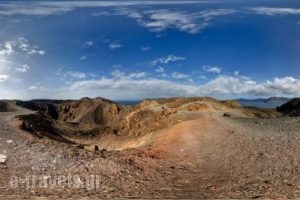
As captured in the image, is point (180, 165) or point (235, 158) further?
point (235, 158)

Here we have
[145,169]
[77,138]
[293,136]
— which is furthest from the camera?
[77,138]

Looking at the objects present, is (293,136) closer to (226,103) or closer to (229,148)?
(229,148)

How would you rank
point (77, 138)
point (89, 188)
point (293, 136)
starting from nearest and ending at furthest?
point (89, 188), point (293, 136), point (77, 138)

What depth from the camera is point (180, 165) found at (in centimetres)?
1844

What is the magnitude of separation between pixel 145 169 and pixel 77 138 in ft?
78.9

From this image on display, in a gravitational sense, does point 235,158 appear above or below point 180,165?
above

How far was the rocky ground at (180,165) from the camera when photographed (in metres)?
14.0

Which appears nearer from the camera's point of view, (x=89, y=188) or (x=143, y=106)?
(x=89, y=188)

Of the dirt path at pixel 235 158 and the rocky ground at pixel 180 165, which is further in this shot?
the dirt path at pixel 235 158

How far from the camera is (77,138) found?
40.5 metres

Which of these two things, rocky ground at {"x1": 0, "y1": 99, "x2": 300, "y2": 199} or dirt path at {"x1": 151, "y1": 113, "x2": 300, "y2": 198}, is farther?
dirt path at {"x1": 151, "y1": 113, "x2": 300, "y2": 198}

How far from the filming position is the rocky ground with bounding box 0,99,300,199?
14.0 metres

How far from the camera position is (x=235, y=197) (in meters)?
13.1

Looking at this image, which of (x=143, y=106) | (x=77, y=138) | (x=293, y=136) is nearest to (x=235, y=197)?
(x=293, y=136)
